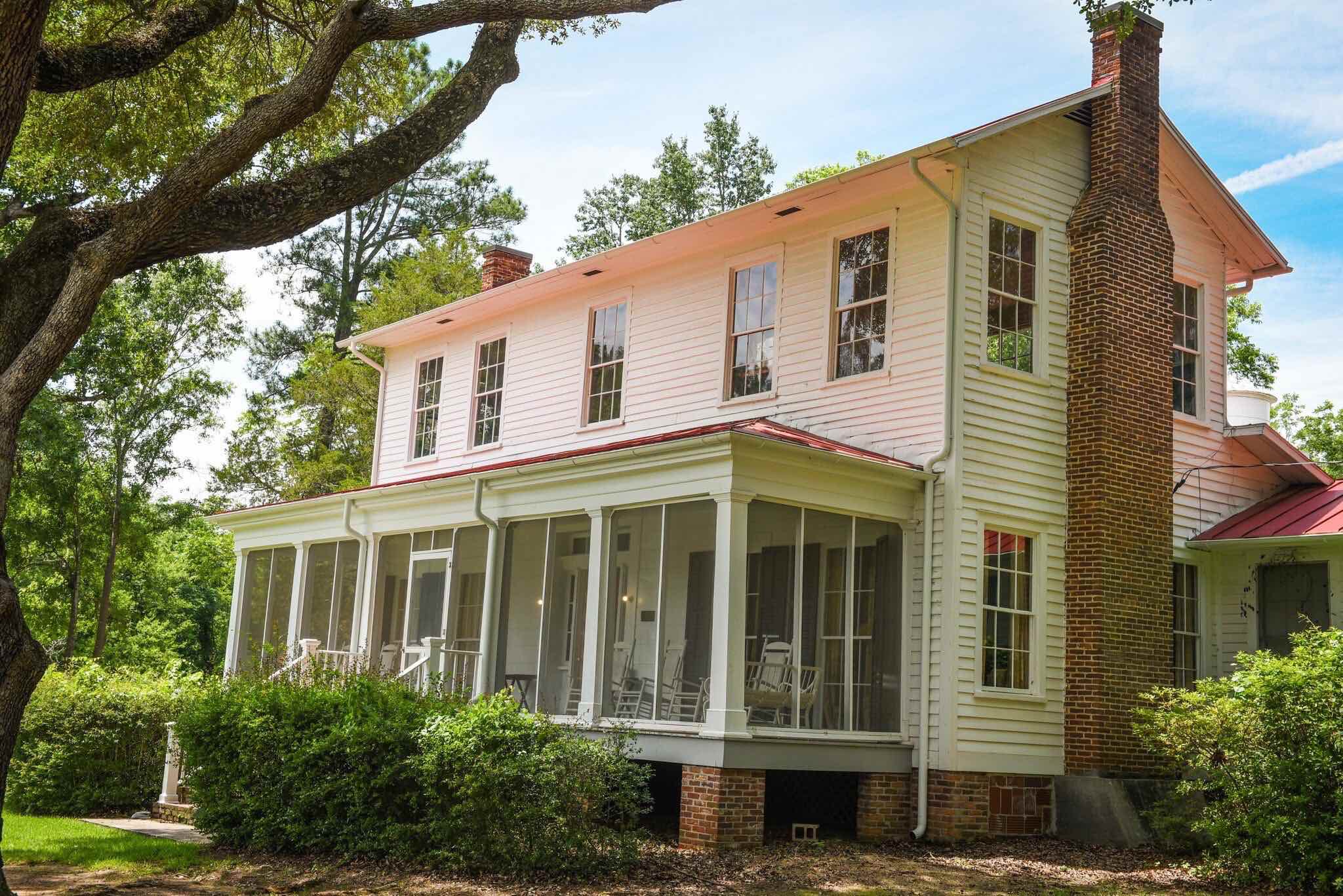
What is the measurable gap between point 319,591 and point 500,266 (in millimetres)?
6208

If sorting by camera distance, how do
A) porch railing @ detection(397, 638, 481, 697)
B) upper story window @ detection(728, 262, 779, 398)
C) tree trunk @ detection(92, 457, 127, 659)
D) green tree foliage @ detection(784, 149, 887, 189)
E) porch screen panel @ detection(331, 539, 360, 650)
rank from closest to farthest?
porch railing @ detection(397, 638, 481, 697), upper story window @ detection(728, 262, 779, 398), porch screen panel @ detection(331, 539, 360, 650), tree trunk @ detection(92, 457, 127, 659), green tree foliage @ detection(784, 149, 887, 189)

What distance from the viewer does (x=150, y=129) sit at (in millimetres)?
14008

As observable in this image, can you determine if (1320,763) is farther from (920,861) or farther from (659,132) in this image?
(659,132)

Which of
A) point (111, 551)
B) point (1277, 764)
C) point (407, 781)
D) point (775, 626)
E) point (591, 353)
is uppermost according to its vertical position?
point (591, 353)

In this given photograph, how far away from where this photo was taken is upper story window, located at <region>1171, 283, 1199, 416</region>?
15.9 metres

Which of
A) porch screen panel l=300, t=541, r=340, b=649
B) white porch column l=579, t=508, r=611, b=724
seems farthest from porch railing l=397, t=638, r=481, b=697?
porch screen panel l=300, t=541, r=340, b=649

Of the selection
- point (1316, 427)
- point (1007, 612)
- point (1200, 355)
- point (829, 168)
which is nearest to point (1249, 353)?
point (1316, 427)

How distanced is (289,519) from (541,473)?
21.6 ft

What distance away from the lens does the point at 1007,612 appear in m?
13.4

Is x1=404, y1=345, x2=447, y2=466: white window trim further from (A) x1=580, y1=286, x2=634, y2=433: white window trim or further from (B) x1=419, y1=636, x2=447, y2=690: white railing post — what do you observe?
(B) x1=419, y1=636, x2=447, y2=690: white railing post

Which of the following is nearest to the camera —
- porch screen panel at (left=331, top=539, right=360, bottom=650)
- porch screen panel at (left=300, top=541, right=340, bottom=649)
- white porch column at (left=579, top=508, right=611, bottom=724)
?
white porch column at (left=579, top=508, right=611, bottom=724)

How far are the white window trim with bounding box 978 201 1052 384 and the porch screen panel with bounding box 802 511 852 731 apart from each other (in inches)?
93.3

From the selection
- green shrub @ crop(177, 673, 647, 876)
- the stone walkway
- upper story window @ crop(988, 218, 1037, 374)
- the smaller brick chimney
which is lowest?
the stone walkway

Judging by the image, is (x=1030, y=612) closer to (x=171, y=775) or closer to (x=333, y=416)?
(x=171, y=775)
